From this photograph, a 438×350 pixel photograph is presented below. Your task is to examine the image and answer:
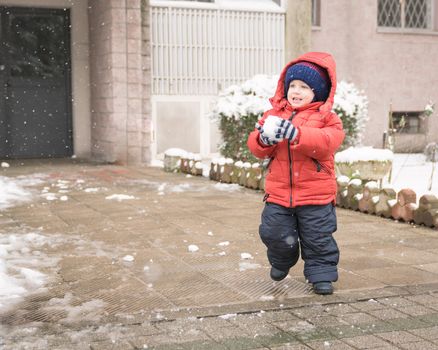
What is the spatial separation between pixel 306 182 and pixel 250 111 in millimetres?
5894

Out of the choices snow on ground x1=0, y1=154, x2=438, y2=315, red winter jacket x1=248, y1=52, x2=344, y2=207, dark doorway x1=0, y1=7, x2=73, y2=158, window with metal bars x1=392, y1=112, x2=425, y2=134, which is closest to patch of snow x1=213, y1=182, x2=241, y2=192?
snow on ground x1=0, y1=154, x2=438, y2=315

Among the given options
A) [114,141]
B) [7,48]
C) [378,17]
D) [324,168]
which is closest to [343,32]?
[378,17]

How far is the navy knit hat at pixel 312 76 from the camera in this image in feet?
13.8

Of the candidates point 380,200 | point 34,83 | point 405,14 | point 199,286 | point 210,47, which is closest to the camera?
point 199,286

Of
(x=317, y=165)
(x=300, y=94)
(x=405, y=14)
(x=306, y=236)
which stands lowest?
(x=306, y=236)

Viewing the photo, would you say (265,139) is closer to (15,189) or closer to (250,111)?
(15,189)

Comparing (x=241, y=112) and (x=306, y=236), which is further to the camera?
(x=241, y=112)

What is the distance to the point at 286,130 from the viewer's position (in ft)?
12.9

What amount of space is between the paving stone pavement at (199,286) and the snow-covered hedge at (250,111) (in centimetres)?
267

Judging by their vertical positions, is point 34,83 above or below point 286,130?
above

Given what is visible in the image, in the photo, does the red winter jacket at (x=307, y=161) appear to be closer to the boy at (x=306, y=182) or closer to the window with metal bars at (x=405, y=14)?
the boy at (x=306, y=182)

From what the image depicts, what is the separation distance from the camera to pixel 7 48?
13.7 meters

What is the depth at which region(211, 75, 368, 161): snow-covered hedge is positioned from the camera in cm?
1002

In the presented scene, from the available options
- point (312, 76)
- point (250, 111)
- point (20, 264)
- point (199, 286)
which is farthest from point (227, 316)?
point (250, 111)
